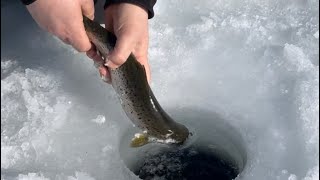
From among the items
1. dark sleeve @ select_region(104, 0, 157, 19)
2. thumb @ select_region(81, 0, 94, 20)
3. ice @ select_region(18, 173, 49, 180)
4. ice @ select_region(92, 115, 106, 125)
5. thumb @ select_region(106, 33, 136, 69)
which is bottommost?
ice @ select_region(18, 173, 49, 180)

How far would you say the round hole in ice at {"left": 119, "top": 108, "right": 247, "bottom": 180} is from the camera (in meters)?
1.89

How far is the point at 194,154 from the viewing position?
79.4 inches

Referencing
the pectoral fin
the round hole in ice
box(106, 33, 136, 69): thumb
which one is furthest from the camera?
the round hole in ice

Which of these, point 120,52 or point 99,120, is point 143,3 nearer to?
point 120,52

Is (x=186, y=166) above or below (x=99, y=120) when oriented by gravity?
above

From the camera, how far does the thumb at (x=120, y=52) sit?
63.4 inches

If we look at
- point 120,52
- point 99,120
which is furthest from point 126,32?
point 99,120

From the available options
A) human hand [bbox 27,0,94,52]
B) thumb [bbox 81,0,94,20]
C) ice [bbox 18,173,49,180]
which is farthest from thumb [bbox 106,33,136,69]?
ice [bbox 18,173,49,180]

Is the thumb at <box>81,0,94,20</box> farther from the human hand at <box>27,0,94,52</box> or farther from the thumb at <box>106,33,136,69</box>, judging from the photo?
the thumb at <box>106,33,136,69</box>

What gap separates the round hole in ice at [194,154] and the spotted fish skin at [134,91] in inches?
6.0

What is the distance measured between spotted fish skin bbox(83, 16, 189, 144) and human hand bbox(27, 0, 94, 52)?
0.11 feet

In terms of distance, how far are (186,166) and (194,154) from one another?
60mm

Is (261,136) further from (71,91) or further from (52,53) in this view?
(52,53)

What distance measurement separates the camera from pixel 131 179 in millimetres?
1670
